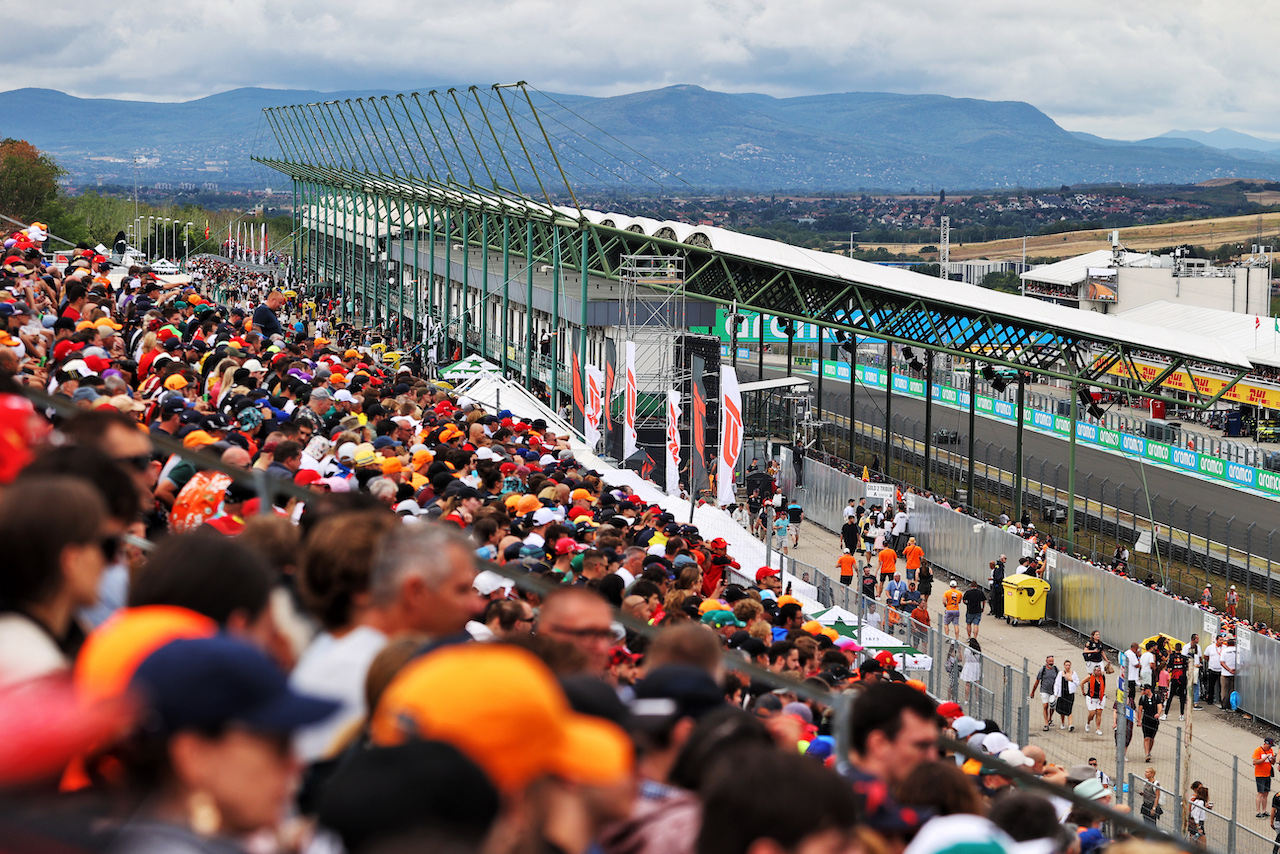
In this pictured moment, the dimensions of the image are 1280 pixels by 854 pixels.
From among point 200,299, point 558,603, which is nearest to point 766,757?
point 558,603

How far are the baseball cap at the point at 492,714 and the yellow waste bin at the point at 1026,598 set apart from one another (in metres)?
21.8

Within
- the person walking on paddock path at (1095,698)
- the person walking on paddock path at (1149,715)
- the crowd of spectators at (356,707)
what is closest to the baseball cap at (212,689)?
the crowd of spectators at (356,707)

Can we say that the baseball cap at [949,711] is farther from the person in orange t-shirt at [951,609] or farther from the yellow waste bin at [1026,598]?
the yellow waste bin at [1026,598]

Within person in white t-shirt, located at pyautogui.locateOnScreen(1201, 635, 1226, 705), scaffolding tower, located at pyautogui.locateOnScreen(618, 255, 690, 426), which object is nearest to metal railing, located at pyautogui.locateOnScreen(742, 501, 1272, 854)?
person in white t-shirt, located at pyautogui.locateOnScreen(1201, 635, 1226, 705)

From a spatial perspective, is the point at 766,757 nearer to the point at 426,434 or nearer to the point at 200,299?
the point at 426,434

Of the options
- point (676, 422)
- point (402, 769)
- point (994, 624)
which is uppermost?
point (402, 769)

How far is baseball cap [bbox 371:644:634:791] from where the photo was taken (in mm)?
2551

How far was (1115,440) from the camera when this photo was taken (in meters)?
40.5

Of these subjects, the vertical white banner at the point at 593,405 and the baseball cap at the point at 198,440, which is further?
the vertical white banner at the point at 593,405

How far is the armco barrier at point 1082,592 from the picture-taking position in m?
18.6

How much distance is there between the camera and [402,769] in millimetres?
2338

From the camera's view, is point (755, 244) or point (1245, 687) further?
point (755, 244)

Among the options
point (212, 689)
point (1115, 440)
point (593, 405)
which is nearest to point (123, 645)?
point (212, 689)

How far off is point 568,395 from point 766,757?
128 feet
